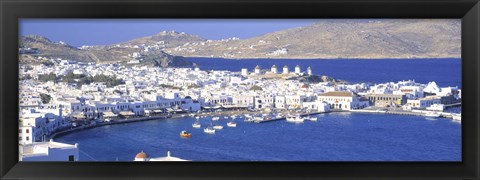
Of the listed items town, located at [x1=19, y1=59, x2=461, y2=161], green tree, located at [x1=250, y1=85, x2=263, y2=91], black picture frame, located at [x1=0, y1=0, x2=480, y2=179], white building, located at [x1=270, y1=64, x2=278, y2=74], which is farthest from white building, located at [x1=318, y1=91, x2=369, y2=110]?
black picture frame, located at [x1=0, y1=0, x2=480, y2=179]

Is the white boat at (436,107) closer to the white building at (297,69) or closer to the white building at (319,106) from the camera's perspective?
the white building at (319,106)

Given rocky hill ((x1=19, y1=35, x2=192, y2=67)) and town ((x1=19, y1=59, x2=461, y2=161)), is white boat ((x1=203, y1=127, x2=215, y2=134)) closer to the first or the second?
town ((x1=19, y1=59, x2=461, y2=161))

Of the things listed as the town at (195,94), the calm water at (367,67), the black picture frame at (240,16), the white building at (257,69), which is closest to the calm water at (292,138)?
the town at (195,94)

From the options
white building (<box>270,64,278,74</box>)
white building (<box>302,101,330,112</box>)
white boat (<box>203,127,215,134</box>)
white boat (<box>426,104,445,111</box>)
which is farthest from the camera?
white boat (<box>203,127,215,134</box>)

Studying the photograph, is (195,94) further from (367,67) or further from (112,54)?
(367,67)

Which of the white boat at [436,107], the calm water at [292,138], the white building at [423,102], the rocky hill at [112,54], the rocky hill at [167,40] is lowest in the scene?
the calm water at [292,138]

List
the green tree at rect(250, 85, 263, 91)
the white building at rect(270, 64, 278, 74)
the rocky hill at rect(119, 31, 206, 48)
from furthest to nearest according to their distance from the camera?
1. the green tree at rect(250, 85, 263, 91)
2. the white building at rect(270, 64, 278, 74)
3. the rocky hill at rect(119, 31, 206, 48)
